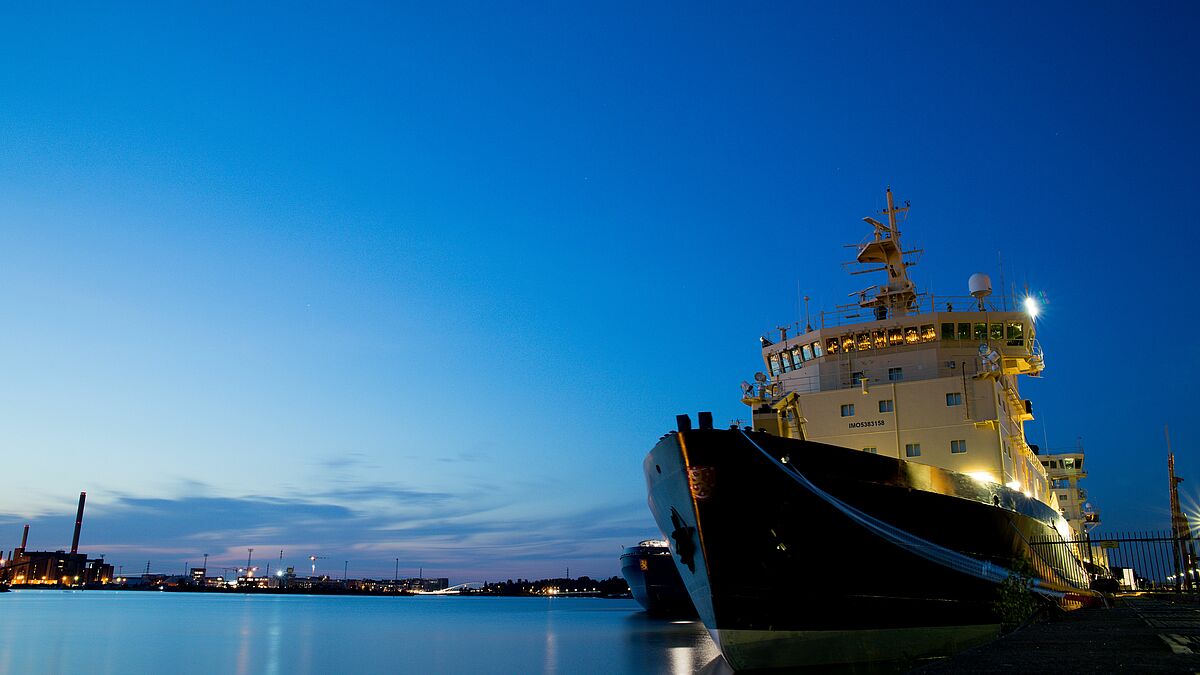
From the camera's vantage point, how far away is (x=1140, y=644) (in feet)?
35.7

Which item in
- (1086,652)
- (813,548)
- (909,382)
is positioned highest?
(909,382)

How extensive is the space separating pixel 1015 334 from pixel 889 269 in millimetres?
4690

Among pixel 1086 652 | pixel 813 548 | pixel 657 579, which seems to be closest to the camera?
pixel 1086 652

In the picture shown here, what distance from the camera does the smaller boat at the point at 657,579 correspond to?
56.0 metres

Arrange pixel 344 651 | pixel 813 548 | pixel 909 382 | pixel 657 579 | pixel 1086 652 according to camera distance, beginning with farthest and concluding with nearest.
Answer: pixel 657 579 → pixel 344 651 → pixel 909 382 → pixel 813 548 → pixel 1086 652

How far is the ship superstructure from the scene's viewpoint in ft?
65.6

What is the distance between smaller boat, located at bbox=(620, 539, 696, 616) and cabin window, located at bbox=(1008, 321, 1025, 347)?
35430 mm

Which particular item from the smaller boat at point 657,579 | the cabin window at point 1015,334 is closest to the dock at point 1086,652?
the cabin window at point 1015,334

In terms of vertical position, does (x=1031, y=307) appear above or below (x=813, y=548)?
above

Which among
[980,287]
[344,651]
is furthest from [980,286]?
[344,651]

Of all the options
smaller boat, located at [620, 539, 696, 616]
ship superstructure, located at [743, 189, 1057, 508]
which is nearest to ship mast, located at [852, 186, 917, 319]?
ship superstructure, located at [743, 189, 1057, 508]

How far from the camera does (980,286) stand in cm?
2352

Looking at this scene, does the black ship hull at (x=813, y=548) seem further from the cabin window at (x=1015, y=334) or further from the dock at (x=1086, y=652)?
the cabin window at (x=1015, y=334)

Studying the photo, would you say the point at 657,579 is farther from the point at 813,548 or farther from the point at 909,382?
the point at 813,548
